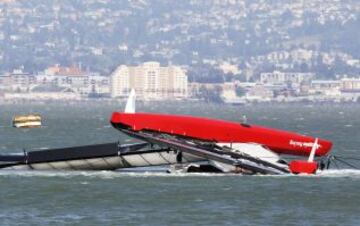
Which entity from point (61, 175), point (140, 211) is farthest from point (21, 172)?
point (140, 211)

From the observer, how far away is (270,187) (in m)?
65.1

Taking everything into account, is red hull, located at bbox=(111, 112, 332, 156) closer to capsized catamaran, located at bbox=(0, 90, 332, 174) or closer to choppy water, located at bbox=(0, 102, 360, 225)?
capsized catamaran, located at bbox=(0, 90, 332, 174)

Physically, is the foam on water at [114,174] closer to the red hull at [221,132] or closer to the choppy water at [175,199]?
the choppy water at [175,199]

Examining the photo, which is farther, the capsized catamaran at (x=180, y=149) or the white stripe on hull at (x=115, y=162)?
the white stripe on hull at (x=115, y=162)

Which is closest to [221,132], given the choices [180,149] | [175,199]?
[180,149]

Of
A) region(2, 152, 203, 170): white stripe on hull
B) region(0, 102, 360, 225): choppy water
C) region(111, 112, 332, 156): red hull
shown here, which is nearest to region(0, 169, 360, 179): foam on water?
region(0, 102, 360, 225): choppy water

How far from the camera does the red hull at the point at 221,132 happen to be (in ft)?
235

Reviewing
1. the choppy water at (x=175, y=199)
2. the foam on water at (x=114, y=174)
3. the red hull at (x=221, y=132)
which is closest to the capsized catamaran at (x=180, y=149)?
the red hull at (x=221, y=132)

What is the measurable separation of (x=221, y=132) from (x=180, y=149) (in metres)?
2.22

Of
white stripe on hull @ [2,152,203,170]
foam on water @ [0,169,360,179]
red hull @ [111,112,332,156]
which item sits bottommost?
foam on water @ [0,169,360,179]

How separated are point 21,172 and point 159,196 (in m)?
11.6

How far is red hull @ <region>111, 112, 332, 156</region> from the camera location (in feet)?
235

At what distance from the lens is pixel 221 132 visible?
7188 cm

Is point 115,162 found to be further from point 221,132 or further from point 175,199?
point 175,199
